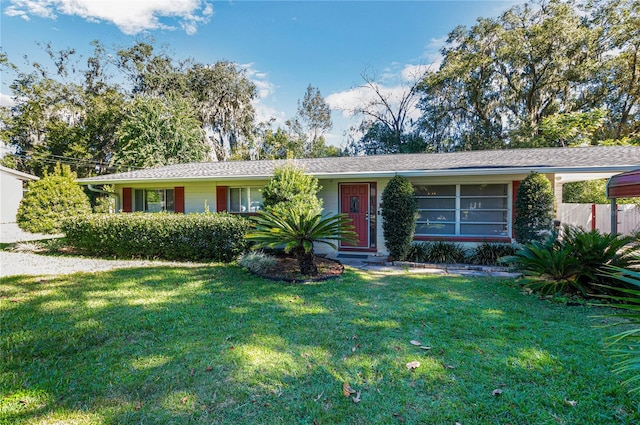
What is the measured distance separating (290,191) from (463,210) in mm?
5128

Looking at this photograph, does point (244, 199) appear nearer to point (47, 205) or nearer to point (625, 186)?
point (47, 205)

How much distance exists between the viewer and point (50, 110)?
88.1 feet

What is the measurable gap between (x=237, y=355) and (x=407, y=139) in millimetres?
23681

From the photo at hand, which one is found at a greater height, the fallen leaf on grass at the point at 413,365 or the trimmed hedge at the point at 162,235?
the trimmed hedge at the point at 162,235

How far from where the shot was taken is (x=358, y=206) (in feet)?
31.7

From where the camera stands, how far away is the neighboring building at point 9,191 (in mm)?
20219

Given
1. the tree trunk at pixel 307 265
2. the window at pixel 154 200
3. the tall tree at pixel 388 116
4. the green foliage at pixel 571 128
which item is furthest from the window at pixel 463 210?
the tall tree at pixel 388 116

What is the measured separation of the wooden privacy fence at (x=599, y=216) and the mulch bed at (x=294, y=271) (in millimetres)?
9367

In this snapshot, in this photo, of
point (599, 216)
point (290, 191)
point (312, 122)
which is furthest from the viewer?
point (312, 122)

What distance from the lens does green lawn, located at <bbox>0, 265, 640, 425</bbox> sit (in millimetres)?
2342

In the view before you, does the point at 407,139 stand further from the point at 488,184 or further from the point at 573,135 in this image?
the point at 488,184

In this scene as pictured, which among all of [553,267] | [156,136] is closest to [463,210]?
[553,267]

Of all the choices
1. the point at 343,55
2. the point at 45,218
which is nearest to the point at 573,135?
the point at 343,55

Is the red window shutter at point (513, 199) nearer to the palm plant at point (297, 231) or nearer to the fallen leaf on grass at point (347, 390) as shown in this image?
the palm plant at point (297, 231)
